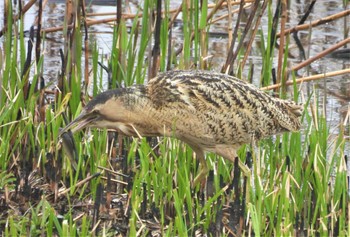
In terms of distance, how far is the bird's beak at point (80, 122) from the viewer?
5.54 metres

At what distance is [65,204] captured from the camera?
5.73 metres

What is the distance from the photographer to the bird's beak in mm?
5535

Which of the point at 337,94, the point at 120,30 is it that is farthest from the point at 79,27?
the point at 337,94

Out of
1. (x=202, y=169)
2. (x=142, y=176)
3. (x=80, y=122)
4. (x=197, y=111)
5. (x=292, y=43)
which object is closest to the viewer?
(x=142, y=176)

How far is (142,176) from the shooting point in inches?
211

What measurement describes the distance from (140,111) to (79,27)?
830 mm

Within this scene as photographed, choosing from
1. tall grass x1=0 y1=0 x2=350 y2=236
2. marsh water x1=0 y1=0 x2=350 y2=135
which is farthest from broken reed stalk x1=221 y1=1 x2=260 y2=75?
marsh water x1=0 y1=0 x2=350 y2=135

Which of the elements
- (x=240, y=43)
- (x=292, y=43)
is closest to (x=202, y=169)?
(x=240, y=43)

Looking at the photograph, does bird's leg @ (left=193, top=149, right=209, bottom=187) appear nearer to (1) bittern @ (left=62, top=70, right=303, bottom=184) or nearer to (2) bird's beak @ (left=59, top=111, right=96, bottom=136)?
(1) bittern @ (left=62, top=70, right=303, bottom=184)

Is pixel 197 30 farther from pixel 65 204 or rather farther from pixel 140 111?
pixel 65 204

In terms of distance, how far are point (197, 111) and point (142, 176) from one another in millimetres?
649

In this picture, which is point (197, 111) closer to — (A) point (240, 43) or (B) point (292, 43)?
(A) point (240, 43)

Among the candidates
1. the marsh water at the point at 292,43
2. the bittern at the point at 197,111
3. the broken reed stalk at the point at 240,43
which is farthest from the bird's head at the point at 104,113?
the marsh water at the point at 292,43

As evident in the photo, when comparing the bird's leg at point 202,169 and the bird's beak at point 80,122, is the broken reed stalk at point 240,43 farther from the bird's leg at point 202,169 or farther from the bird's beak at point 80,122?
the bird's beak at point 80,122
